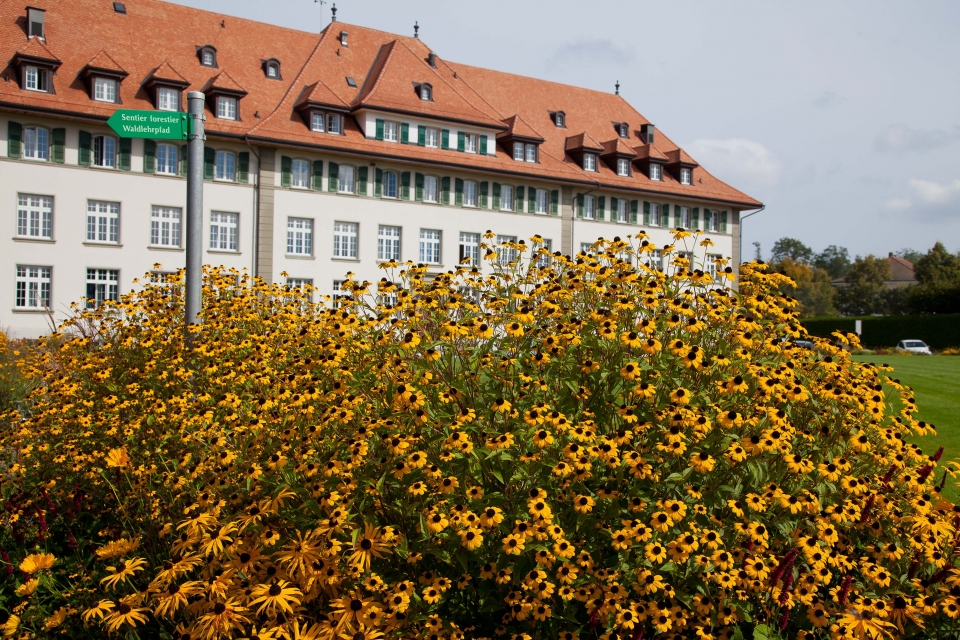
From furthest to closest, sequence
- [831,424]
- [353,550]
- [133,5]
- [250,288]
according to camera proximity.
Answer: [133,5]
[250,288]
[831,424]
[353,550]

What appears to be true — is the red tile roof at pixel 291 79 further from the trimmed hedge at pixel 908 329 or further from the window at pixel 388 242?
the trimmed hedge at pixel 908 329

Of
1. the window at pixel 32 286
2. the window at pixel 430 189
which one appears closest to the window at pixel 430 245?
the window at pixel 430 189

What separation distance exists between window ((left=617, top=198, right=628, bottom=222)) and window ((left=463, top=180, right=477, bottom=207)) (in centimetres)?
817

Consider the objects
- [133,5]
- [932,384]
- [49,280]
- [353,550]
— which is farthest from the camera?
[133,5]

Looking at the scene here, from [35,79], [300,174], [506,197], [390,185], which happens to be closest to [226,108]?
[300,174]

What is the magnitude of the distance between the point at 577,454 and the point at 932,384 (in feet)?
58.8

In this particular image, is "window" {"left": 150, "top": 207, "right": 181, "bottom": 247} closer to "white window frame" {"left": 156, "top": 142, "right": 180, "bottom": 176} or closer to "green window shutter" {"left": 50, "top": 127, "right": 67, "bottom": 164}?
"white window frame" {"left": 156, "top": 142, "right": 180, "bottom": 176}

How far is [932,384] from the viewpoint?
1905cm

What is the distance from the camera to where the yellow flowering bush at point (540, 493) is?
3.73 metres

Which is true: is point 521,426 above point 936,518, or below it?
above

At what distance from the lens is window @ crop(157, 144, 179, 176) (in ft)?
106

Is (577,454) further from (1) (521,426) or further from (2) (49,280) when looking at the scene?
(2) (49,280)

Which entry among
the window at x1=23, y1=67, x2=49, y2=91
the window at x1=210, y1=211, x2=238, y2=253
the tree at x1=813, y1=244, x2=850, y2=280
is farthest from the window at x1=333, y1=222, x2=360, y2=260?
the tree at x1=813, y1=244, x2=850, y2=280

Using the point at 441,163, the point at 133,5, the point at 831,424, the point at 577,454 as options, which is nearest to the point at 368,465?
the point at 577,454
